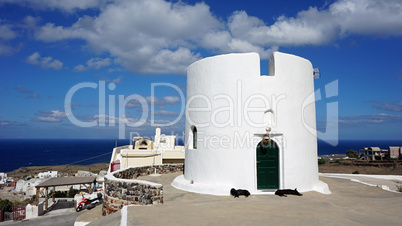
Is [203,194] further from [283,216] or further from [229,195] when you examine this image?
[283,216]

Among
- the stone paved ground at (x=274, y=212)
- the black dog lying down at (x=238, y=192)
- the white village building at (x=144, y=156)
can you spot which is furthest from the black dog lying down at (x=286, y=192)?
the white village building at (x=144, y=156)

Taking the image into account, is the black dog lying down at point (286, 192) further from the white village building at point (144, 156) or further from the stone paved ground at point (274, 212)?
the white village building at point (144, 156)

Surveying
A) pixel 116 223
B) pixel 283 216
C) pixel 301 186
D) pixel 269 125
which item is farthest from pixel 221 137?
pixel 116 223

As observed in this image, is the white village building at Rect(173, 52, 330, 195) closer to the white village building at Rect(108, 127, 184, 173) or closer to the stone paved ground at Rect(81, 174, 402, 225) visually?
the stone paved ground at Rect(81, 174, 402, 225)

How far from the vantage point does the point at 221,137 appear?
1014 centimetres

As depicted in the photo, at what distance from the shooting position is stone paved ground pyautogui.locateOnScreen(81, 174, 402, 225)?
235 inches

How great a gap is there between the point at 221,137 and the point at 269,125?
1.81 meters

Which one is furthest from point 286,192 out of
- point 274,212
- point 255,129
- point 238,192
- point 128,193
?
point 128,193

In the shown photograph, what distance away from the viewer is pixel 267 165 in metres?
9.98

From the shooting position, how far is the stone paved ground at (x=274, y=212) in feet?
19.6

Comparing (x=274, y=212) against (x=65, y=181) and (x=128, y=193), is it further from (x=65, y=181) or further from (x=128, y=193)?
(x=65, y=181)

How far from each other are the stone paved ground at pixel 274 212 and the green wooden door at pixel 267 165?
103 centimetres

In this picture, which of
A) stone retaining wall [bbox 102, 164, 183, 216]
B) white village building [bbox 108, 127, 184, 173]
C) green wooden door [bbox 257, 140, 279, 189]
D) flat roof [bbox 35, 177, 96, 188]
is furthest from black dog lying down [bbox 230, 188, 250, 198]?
flat roof [bbox 35, 177, 96, 188]

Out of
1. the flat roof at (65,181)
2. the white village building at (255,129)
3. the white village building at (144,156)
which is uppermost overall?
the white village building at (255,129)
